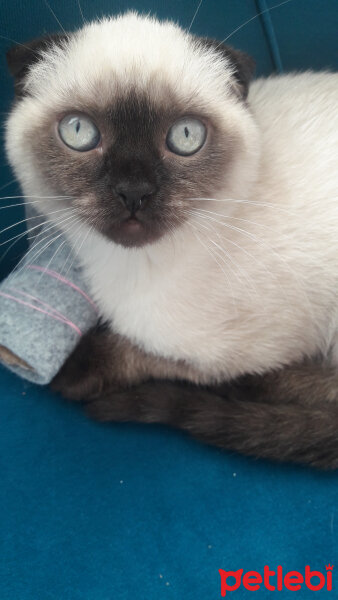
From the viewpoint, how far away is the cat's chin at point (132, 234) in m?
0.82

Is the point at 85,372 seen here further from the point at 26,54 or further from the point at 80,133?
the point at 26,54

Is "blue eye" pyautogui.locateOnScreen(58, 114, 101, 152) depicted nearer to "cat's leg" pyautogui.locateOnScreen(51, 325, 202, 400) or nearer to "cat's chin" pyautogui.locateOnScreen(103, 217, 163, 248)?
"cat's chin" pyautogui.locateOnScreen(103, 217, 163, 248)

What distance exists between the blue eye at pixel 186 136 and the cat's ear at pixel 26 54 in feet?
0.89

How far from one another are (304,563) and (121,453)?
1.22 feet

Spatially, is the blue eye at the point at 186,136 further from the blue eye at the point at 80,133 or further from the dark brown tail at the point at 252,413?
the dark brown tail at the point at 252,413

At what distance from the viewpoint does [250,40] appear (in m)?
1.50

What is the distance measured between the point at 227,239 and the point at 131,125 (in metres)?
0.29

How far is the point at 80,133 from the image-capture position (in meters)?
0.83

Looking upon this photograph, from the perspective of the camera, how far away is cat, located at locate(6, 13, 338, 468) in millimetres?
829

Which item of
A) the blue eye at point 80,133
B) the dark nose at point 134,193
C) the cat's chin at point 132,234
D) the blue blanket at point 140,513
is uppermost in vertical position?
the blue eye at point 80,133

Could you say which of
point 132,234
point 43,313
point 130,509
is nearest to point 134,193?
point 132,234

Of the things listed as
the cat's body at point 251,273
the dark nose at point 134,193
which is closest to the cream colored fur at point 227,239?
the cat's body at point 251,273

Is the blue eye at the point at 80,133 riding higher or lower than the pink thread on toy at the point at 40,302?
higher

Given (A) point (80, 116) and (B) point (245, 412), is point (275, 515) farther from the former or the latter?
(A) point (80, 116)
